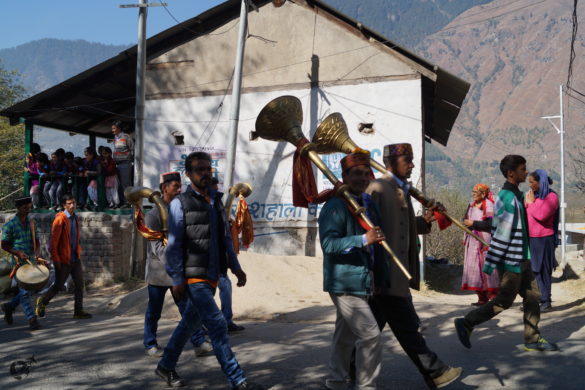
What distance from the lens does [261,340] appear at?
6664 mm

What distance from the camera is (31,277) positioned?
8.08 m

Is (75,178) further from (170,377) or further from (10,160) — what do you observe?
(10,160)

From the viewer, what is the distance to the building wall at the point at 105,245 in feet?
43.5

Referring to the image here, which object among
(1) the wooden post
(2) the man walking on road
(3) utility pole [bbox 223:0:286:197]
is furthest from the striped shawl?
(1) the wooden post

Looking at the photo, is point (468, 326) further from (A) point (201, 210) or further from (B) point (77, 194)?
(B) point (77, 194)

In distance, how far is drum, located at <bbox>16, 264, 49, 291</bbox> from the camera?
8008 millimetres

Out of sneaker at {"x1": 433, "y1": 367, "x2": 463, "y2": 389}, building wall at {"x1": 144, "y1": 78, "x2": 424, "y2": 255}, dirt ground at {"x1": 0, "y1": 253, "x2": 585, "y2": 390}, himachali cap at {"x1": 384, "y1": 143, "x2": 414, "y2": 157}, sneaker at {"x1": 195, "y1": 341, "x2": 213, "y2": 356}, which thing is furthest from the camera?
building wall at {"x1": 144, "y1": 78, "x2": 424, "y2": 255}

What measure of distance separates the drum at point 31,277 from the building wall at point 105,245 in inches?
198

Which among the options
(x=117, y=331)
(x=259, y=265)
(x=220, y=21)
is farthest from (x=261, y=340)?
(x=220, y=21)

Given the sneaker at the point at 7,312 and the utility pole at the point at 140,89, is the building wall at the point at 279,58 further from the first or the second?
the sneaker at the point at 7,312

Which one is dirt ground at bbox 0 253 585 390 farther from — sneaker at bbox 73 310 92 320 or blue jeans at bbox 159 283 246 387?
blue jeans at bbox 159 283 246 387

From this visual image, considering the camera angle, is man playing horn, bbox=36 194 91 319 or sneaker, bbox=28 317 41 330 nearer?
sneaker, bbox=28 317 41 330

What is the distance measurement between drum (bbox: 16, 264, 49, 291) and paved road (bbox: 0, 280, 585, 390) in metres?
0.61

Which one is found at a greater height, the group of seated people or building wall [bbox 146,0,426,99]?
building wall [bbox 146,0,426,99]
